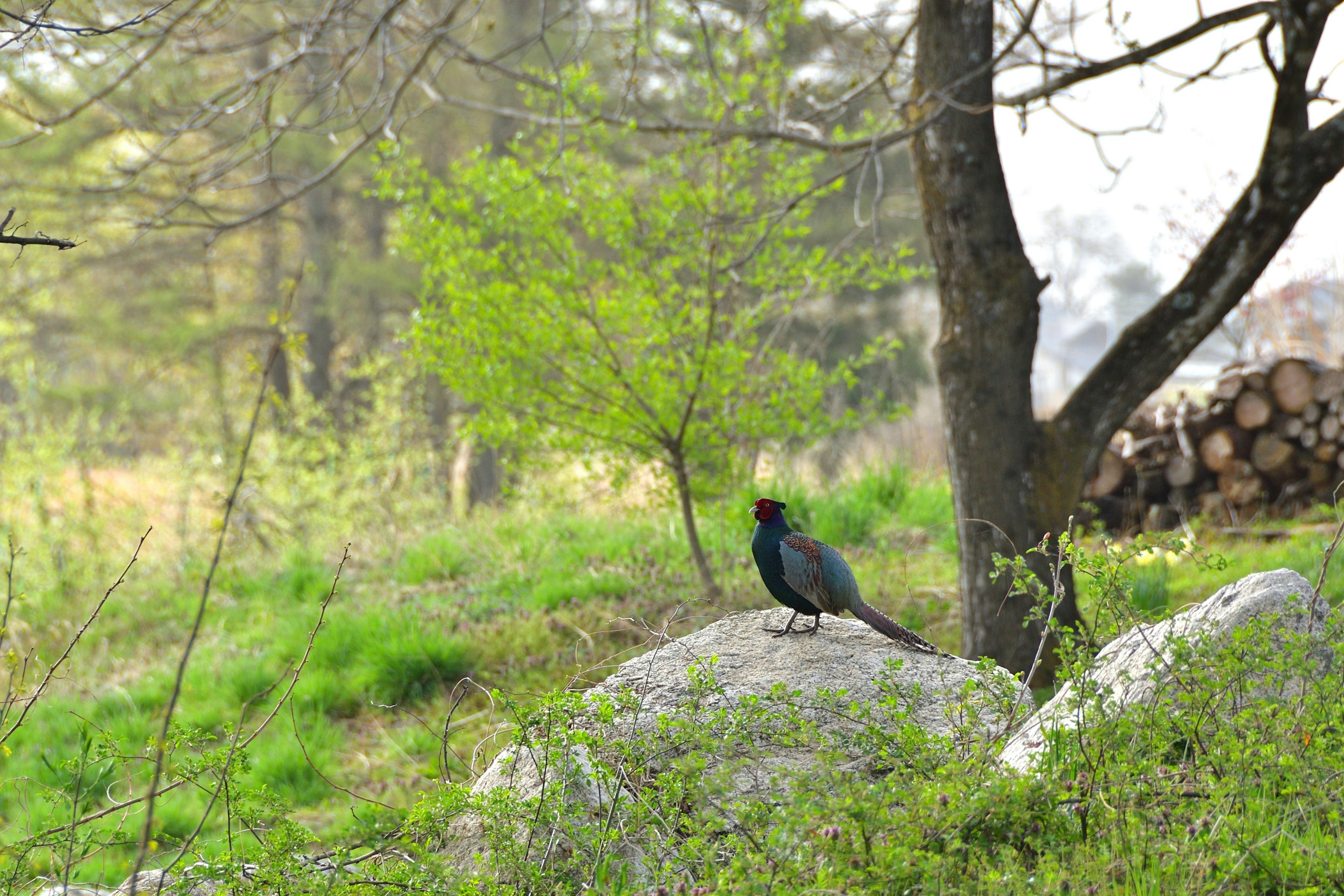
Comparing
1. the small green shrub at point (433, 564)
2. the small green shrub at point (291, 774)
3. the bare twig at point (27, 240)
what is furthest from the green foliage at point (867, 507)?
the bare twig at point (27, 240)

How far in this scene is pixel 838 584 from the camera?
2885 mm

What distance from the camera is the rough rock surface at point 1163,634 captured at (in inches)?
91.2

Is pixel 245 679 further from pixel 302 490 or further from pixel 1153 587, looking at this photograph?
pixel 1153 587

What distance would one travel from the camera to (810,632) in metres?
3.11

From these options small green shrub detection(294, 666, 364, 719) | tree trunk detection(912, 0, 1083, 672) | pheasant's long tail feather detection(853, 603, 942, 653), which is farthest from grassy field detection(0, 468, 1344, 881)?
pheasant's long tail feather detection(853, 603, 942, 653)

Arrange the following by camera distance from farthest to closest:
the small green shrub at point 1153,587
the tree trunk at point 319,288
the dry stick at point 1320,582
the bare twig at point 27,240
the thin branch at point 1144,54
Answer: the tree trunk at point 319,288, the small green shrub at point 1153,587, the thin branch at point 1144,54, the dry stick at point 1320,582, the bare twig at point 27,240

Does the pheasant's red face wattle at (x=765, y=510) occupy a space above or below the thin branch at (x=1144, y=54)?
below

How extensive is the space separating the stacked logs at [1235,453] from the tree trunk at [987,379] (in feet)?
9.22

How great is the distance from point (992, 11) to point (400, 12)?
3.09 metres

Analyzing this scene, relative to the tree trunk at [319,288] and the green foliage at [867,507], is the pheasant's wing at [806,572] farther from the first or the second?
the tree trunk at [319,288]

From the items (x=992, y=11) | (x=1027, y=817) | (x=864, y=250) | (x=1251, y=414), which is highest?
(x=992, y=11)

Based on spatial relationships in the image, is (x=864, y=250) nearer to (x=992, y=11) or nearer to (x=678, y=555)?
(x=992, y=11)

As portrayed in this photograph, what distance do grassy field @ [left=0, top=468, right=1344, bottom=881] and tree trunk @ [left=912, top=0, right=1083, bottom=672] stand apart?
0.49 m

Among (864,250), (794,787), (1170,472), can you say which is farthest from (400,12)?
(1170,472)
